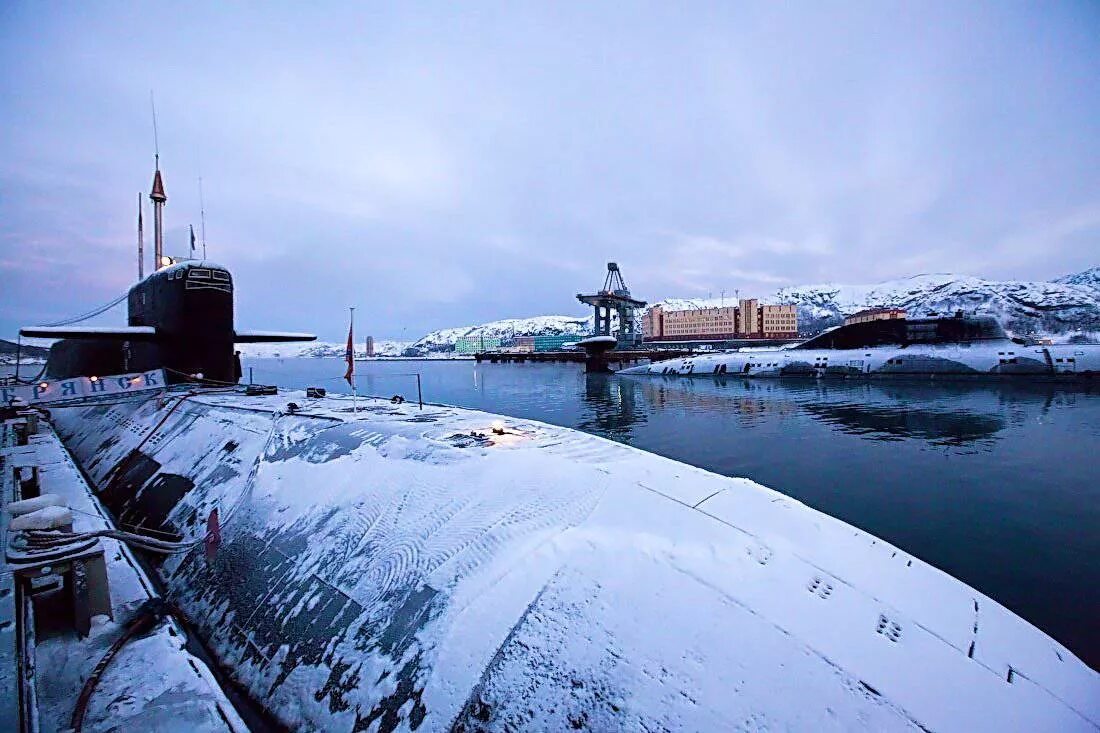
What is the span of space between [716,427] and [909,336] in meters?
25.0

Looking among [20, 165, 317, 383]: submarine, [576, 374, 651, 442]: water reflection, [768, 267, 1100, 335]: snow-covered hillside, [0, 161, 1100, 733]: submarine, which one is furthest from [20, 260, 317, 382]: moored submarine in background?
[768, 267, 1100, 335]: snow-covered hillside

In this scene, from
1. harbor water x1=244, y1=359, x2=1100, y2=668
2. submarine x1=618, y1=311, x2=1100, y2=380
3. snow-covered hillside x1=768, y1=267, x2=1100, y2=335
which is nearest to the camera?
harbor water x1=244, y1=359, x2=1100, y2=668

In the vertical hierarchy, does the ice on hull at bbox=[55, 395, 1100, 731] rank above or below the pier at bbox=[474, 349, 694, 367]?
below

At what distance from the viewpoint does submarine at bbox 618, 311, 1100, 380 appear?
26.1 m

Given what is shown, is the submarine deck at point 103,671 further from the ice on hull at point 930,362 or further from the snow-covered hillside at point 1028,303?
the snow-covered hillside at point 1028,303

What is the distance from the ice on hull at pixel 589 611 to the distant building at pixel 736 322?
318 ft

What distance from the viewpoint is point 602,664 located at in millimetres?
1978

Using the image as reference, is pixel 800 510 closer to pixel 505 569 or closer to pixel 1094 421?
pixel 505 569

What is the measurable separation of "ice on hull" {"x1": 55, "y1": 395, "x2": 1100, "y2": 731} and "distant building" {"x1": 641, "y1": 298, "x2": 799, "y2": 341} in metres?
97.0

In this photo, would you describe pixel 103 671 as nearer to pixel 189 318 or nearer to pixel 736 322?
pixel 189 318

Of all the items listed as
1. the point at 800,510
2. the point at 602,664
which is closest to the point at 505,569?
the point at 602,664

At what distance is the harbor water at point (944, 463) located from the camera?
5.34 meters

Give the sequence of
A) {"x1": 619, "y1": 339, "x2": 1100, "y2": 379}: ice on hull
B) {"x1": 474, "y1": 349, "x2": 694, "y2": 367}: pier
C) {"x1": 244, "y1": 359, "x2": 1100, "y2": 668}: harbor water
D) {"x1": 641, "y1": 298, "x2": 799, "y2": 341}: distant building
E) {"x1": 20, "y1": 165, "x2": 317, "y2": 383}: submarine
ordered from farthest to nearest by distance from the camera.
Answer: {"x1": 641, "y1": 298, "x2": 799, "y2": 341}: distant building → {"x1": 474, "y1": 349, "x2": 694, "y2": 367}: pier → {"x1": 619, "y1": 339, "x2": 1100, "y2": 379}: ice on hull → {"x1": 20, "y1": 165, "x2": 317, "y2": 383}: submarine → {"x1": 244, "y1": 359, "x2": 1100, "y2": 668}: harbor water

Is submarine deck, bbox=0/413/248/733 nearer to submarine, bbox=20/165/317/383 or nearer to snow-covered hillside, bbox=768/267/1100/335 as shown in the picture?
submarine, bbox=20/165/317/383
